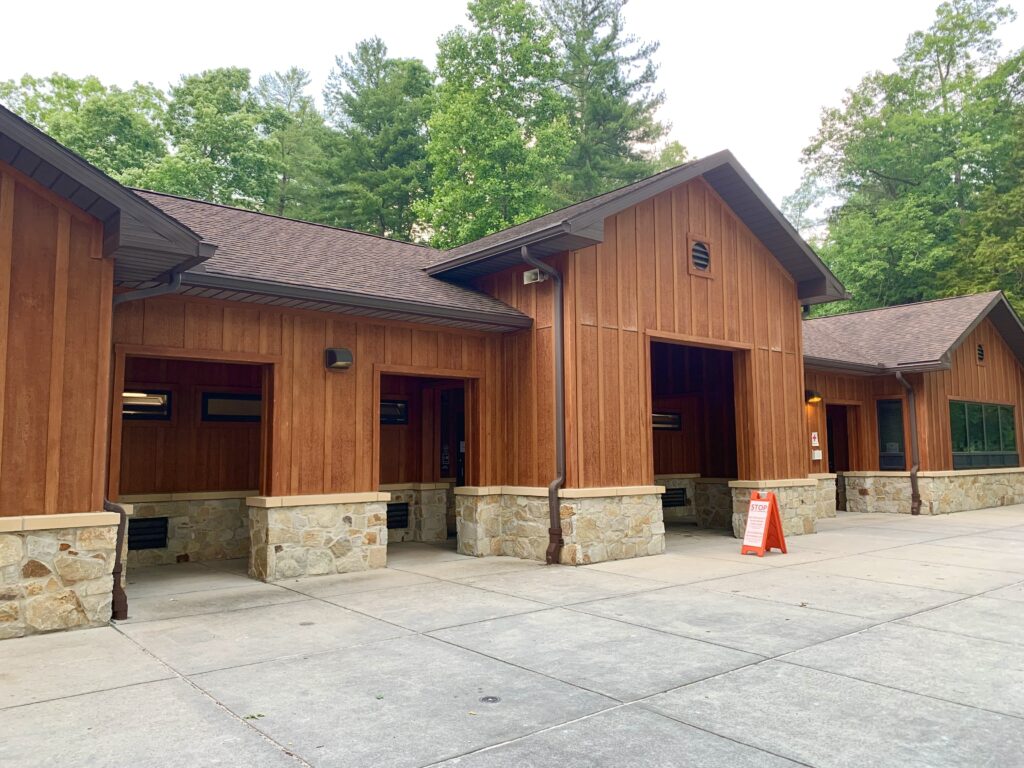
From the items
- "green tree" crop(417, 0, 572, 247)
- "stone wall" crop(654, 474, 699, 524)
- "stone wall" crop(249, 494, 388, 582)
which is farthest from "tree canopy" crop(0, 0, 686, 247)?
"stone wall" crop(249, 494, 388, 582)

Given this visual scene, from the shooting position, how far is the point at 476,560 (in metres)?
9.42

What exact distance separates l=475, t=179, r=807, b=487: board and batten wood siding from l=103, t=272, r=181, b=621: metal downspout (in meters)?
4.55

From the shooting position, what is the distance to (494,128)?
1009 inches

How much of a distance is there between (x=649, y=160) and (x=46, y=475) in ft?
98.6

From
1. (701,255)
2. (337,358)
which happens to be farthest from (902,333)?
(337,358)

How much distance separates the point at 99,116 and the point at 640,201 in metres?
23.2

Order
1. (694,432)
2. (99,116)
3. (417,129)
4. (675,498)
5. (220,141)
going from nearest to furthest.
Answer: (694,432), (675,498), (99,116), (220,141), (417,129)

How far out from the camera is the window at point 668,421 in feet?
47.7

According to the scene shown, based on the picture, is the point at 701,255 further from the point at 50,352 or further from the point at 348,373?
the point at 50,352

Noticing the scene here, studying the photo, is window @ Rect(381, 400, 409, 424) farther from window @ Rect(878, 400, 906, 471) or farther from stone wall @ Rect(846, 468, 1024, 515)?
window @ Rect(878, 400, 906, 471)

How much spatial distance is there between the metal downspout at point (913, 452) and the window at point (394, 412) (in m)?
10.9

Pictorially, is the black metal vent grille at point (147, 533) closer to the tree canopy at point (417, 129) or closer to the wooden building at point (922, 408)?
the wooden building at point (922, 408)

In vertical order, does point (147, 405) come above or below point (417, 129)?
below

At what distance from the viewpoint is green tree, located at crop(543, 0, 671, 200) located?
30.3 m
